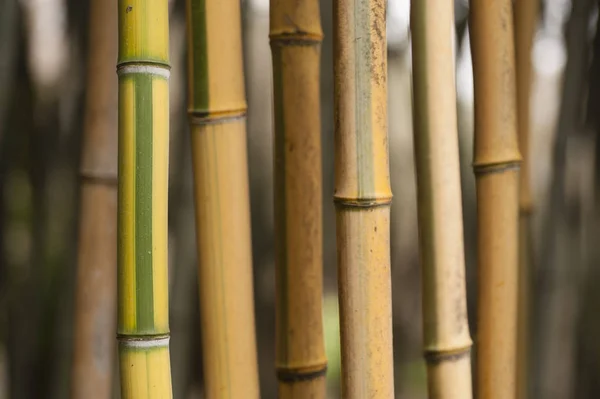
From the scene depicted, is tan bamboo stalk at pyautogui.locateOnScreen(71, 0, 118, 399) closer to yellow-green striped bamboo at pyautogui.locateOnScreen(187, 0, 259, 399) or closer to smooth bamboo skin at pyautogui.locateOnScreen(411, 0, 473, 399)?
yellow-green striped bamboo at pyautogui.locateOnScreen(187, 0, 259, 399)

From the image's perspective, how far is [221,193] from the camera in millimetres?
680

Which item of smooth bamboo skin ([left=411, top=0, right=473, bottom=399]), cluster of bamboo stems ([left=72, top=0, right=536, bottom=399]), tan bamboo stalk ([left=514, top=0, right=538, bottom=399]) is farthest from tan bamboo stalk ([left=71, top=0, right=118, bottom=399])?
tan bamboo stalk ([left=514, top=0, right=538, bottom=399])

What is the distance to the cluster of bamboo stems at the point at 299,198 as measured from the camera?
584 millimetres

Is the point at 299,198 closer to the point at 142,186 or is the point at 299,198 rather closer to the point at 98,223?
the point at 142,186

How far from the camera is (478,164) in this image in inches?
30.5

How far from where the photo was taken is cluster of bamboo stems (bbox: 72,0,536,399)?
0.58 metres

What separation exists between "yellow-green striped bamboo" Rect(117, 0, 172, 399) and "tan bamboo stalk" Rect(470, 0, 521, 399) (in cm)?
36

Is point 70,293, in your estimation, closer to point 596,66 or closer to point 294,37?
point 294,37

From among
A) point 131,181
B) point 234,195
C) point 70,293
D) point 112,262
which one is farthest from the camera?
point 70,293

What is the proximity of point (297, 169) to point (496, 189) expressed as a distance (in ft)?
0.81

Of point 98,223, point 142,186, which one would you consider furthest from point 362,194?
point 98,223

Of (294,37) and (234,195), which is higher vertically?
(294,37)

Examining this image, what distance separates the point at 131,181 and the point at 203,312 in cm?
18

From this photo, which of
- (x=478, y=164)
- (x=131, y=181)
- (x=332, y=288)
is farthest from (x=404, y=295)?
(x=131, y=181)
